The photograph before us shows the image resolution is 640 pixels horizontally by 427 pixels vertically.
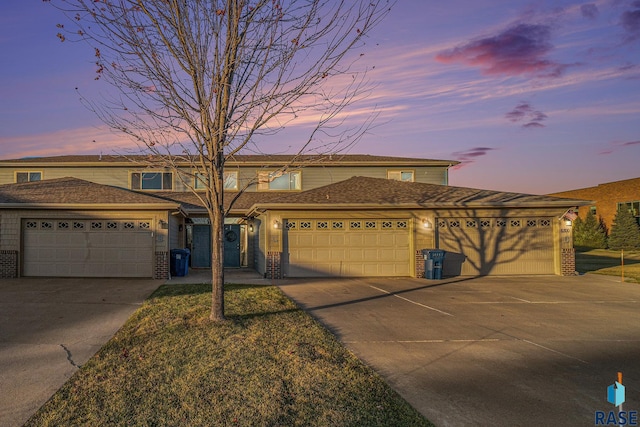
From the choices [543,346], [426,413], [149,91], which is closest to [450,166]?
[543,346]

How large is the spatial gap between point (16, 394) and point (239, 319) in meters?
3.78

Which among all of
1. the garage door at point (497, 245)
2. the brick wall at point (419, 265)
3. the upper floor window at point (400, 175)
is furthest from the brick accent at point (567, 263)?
the upper floor window at point (400, 175)

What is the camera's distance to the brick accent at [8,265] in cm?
1416

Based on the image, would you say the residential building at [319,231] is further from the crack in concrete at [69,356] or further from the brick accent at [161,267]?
the crack in concrete at [69,356]

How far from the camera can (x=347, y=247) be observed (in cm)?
1536

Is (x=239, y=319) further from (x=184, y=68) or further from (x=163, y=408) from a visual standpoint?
(x=184, y=68)

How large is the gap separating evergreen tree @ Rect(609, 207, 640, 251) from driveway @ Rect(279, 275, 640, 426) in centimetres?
2050

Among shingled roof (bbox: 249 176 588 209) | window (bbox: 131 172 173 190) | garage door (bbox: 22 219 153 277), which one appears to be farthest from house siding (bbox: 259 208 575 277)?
window (bbox: 131 172 173 190)

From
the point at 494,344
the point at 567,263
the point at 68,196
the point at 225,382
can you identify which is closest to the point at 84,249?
the point at 68,196

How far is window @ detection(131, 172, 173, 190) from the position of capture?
21078 millimetres

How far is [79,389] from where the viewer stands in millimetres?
4648

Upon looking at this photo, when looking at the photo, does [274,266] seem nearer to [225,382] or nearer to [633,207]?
[225,382]

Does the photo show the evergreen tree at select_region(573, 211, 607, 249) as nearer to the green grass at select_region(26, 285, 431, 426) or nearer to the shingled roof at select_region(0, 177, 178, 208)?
the shingled roof at select_region(0, 177, 178, 208)

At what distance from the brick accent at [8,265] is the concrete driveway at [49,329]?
3.08 ft
